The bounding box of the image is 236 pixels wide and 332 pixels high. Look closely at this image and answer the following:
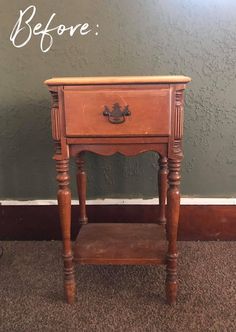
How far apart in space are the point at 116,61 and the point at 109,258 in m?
0.79

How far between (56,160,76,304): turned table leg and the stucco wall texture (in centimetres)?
45

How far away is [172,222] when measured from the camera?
3.55 ft

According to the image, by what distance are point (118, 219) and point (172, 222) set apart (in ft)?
1.65

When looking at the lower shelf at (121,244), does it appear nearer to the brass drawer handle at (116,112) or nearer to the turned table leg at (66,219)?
the turned table leg at (66,219)

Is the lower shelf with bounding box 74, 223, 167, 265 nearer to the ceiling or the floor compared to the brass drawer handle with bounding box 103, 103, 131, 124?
nearer to the floor

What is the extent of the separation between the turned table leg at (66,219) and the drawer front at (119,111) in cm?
14

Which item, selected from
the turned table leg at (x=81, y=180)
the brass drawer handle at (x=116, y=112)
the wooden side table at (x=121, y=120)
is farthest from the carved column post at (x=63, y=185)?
the turned table leg at (x=81, y=180)

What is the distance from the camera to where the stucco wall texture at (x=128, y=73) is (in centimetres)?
137

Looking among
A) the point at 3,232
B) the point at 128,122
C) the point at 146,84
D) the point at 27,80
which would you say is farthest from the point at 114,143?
the point at 3,232

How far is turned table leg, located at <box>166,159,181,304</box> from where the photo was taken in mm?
1041

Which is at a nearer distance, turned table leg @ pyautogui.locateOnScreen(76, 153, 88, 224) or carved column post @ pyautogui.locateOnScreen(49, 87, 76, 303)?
carved column post @ pyautogui.locateOnScreen(49, 87, 76, 303)

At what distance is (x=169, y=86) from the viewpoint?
3.22 feet

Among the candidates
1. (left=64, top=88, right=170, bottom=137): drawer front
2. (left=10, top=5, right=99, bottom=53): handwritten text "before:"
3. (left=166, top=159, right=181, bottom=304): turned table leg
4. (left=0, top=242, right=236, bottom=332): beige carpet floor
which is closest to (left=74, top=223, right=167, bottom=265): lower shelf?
(left=166, top=159, right=181, bottom=304): turned table leg

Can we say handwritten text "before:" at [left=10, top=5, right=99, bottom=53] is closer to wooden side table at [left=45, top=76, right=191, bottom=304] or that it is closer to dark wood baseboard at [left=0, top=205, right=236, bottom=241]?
wooden side table at [left=45, top=76, right=191, bottom=304]
